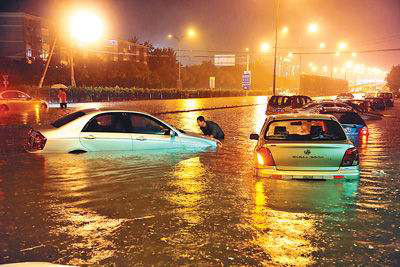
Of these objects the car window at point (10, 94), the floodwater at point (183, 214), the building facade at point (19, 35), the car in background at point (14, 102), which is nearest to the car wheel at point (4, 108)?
the car in background at point (14, 102)

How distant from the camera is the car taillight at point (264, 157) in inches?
314

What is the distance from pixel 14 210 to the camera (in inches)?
281

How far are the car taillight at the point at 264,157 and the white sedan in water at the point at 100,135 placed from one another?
435cm

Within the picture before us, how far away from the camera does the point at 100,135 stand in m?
11.3

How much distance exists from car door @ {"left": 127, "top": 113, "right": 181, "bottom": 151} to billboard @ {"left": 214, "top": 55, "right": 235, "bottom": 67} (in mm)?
59845

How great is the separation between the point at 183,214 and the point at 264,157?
6.37 feet

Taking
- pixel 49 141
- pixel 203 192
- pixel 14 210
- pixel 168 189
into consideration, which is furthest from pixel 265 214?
pixel 49 141

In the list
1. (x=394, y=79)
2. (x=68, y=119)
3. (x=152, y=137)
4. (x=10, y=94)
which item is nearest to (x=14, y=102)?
(x=10, y=94)

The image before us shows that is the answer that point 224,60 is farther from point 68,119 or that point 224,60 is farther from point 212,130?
point 68,119

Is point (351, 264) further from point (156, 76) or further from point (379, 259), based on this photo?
point (156, 76)

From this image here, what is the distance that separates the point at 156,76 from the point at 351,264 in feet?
284

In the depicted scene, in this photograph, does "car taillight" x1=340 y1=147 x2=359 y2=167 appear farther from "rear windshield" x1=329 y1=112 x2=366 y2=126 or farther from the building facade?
the building facade

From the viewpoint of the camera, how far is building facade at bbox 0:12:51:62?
70.6m

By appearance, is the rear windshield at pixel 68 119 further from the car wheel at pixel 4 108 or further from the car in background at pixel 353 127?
the car wheel at pixel 4 108
